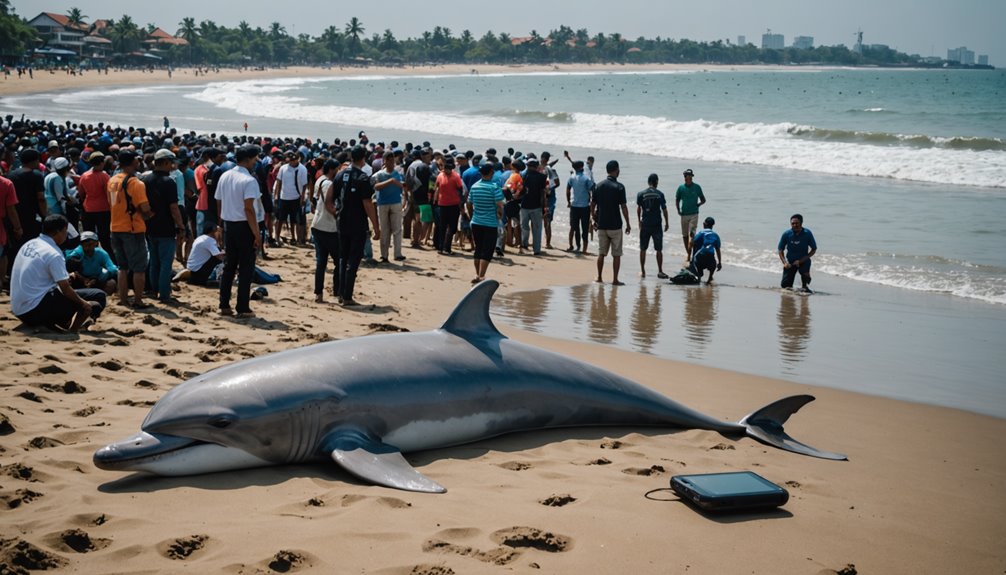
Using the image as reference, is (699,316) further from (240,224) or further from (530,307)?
(240,224)

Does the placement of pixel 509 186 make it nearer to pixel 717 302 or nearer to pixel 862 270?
pixel 717 302

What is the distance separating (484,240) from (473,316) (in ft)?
25.9

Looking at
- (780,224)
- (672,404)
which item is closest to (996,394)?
(672,404)

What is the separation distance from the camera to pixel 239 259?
11.4 meters

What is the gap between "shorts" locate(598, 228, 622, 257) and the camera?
15.7 meters

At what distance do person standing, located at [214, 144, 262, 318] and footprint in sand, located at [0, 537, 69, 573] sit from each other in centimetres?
664

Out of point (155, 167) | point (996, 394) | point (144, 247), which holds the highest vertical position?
point (155, 167)

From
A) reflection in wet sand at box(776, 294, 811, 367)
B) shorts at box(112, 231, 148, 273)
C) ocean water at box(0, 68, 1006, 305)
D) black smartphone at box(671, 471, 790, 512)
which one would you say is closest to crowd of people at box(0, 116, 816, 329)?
shorts at box(112, 231, 148, 273)

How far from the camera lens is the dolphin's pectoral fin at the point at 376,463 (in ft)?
19.7

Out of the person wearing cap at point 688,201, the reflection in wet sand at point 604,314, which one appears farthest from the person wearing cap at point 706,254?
the person wearing cap at point 688,201

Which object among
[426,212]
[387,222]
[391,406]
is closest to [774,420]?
[391,406]

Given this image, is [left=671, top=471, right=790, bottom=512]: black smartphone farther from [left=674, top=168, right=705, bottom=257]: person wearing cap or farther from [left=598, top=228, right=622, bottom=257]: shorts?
[left=674, top=168, right=705, bottom=257]: person wearing cap

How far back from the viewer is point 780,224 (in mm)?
22641

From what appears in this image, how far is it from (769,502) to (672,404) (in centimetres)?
206
